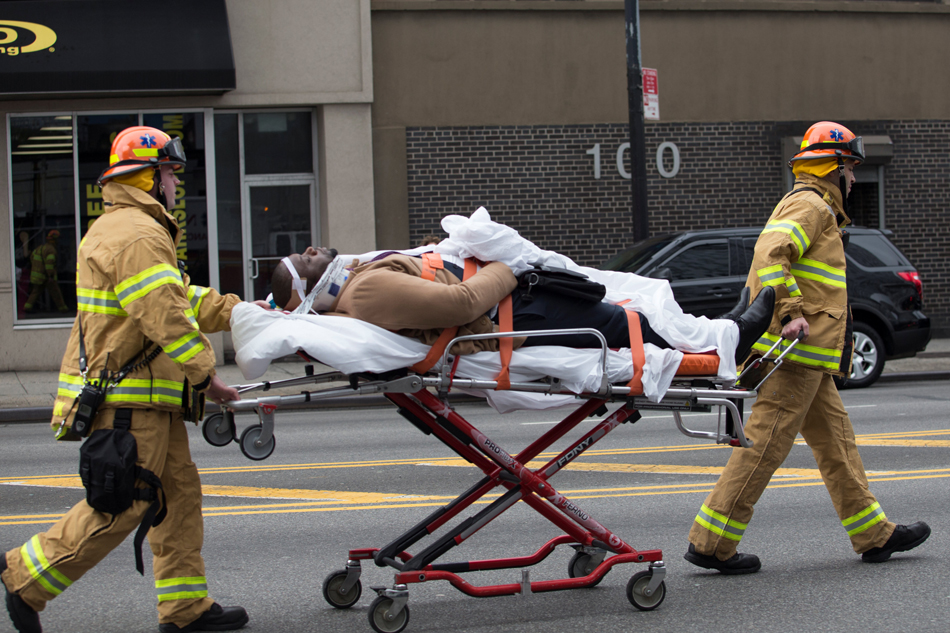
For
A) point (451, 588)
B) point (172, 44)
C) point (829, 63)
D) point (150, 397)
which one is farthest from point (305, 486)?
point (829, 63)

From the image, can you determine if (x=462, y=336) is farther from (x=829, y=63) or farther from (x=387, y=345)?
(x=829, y=63)

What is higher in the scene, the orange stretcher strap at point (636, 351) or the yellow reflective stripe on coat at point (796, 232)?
the yellow reflective stripe on coat at point (796, 232)

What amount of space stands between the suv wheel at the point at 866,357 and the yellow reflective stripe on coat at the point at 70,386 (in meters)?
9.64

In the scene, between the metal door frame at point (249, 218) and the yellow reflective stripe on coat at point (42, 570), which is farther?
the metal door frame at point (249, 218)

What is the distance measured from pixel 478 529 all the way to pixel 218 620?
115cm

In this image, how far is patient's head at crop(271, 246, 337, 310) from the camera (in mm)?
4094

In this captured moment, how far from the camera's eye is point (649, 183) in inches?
621

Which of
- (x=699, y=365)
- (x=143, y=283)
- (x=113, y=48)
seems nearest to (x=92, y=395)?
(x=143, y=283)

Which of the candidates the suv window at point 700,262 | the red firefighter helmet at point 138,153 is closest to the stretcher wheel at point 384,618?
the red firefighter helmet at point 138,153

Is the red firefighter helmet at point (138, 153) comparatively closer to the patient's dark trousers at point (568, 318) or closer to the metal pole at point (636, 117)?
the patient's dark trousers at point (568, 318)

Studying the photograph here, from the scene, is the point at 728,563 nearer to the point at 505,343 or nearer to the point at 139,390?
the point at 505,343

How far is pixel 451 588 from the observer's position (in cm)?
473

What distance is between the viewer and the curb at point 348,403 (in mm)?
10906

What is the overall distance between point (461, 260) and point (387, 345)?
613 mm
